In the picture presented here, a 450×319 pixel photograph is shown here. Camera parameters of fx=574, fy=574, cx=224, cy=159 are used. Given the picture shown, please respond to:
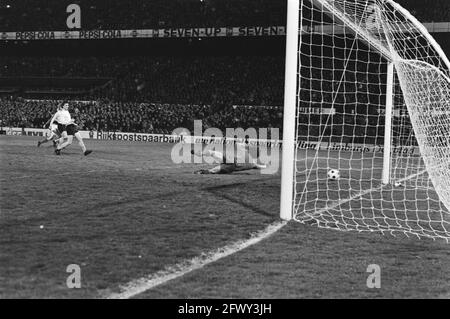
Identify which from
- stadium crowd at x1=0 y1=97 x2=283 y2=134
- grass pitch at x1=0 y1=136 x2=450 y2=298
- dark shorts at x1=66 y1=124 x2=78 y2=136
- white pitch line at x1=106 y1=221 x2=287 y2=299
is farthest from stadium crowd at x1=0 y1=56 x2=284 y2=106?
white pitch line at x1=106 y1=221 x2=287 y2=299

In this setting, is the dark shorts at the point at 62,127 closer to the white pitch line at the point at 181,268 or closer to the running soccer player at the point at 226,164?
the running soccer player at the point at 226,164

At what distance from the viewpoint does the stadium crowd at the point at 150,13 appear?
35.0 m

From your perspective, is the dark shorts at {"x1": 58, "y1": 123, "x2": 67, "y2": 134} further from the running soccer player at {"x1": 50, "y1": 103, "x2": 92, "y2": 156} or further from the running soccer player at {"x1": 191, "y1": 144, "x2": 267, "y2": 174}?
the running soccer player at {"x1": 191, "y1": 144, "x2": 267, "y2": 174}

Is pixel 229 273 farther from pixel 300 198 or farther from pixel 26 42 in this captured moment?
pixel 26 42

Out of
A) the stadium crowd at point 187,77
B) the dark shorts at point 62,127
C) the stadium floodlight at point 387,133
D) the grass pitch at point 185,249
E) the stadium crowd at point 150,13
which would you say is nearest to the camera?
the grass pitch at point 185,249

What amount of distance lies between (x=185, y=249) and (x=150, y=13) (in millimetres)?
34371

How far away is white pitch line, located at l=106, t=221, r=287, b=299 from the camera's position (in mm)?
4429

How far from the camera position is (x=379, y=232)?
709cm

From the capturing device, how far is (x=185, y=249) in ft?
19.0

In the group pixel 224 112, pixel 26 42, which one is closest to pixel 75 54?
pixel 26 42

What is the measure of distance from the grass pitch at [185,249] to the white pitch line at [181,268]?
8cm

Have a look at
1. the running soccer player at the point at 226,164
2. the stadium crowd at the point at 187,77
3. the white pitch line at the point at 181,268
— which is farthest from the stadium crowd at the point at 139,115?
the white pitch line at the point at 181,268

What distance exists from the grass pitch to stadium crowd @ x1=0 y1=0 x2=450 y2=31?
86.8 ft
